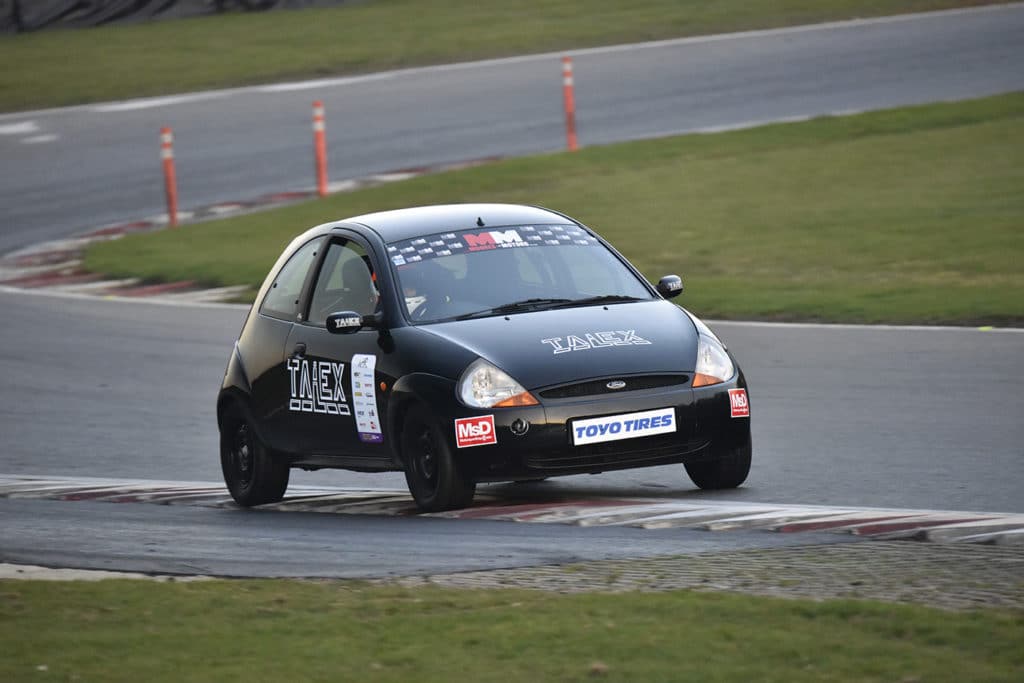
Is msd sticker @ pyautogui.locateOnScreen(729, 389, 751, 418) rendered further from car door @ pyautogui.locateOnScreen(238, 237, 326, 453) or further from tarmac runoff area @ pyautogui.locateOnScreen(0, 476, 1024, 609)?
car door @ pyautogui.locateOnScreen(238, 237, 326, 453)

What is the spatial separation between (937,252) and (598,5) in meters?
20.9

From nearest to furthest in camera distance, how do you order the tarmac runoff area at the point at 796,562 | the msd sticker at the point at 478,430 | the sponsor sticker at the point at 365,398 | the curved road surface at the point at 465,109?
the tarmac runoff area at the point at 796,562 < the msd sticker at the point at 478,430 < the sponsor sticker at the point at 365,398 < the curved road surface at the point at 465,109

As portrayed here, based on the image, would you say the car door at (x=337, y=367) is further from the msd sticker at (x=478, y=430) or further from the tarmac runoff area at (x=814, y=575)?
the tarmac runoff area at (x=814, y=575)

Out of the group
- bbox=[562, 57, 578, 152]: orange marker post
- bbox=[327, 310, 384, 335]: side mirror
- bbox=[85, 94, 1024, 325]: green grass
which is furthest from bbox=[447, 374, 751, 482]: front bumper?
bbox=[562, 57, 578, 152]: orange marker post

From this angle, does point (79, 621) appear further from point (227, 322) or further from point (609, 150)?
point (609, 150)

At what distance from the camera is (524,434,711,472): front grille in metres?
8.57

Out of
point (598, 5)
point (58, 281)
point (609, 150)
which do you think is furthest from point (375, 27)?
point (58, 281)

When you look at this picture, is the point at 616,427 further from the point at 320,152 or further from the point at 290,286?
the point at 320,152

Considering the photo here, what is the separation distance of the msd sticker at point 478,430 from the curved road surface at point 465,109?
594 inches

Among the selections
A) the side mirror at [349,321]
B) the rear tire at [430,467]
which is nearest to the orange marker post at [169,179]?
the side mirror at [349,321]

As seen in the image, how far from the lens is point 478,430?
336 inches

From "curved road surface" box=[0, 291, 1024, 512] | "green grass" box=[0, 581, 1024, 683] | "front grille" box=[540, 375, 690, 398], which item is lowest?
"curved road surface" box=[0, 291, 1024, 512]

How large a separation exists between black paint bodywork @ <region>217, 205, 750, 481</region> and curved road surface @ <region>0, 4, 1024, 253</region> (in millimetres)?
13762

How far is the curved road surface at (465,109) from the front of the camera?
2561cm
